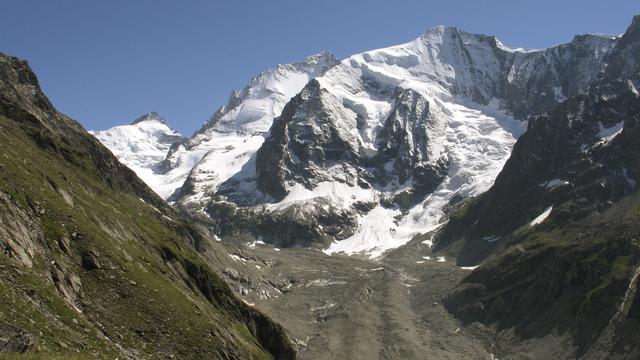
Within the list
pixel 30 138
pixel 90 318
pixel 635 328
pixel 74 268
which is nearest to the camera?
pixel 90 318

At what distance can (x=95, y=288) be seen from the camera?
69312 mm

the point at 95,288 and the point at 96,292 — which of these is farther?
the point at 95,288

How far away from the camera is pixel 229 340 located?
8819 cm

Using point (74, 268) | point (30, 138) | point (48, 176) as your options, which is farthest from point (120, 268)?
point (30, 138)

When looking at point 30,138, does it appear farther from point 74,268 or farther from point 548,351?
point 548,351

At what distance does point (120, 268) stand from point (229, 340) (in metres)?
18.7

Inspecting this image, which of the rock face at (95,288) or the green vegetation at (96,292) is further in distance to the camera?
the rock face at (95,288)

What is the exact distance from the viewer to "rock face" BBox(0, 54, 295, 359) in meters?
48.8

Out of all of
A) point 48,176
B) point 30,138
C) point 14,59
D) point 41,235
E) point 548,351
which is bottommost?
point 548,351

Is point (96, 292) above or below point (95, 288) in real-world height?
below

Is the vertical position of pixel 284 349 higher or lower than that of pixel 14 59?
lower

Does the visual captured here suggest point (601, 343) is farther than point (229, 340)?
Yes

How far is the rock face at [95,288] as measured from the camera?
48.8 metres

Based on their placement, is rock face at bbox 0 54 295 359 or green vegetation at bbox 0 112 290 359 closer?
green vegetation at bbox 0 112 290 359
